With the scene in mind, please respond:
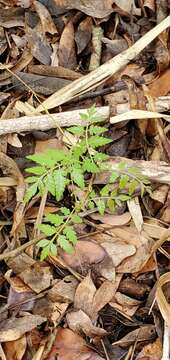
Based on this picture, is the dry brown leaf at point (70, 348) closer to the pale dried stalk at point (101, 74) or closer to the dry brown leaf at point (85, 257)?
the dry brown leaf at point (85, 257)

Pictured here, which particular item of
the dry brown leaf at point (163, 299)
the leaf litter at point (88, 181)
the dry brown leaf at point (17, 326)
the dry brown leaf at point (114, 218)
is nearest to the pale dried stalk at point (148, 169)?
the leaf litter at point (88, 181)

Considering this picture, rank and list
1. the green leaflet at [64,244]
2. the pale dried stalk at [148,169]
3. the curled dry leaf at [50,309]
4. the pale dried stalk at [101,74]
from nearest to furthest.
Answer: the green leaflet at [64,244]
the curled dry leaf at [50,309]
the pale dried stalk at [148,169]
the pale dried stalk at [101,74]

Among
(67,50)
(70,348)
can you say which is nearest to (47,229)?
(70,348)

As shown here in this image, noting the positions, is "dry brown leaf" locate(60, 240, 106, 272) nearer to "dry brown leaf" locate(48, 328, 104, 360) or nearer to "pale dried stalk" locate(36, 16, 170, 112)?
"dry brown leaf" locate(48, 328, 104, 360)

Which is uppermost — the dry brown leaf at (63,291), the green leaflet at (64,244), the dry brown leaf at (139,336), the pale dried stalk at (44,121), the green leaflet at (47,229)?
the pale dried stalk at (44,121)

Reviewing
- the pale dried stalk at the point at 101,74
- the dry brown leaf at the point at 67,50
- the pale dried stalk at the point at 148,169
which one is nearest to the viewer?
the pale dried stalk at the point at 148,169

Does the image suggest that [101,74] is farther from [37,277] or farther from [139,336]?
[139,336]

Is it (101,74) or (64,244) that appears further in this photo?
(101,74)
